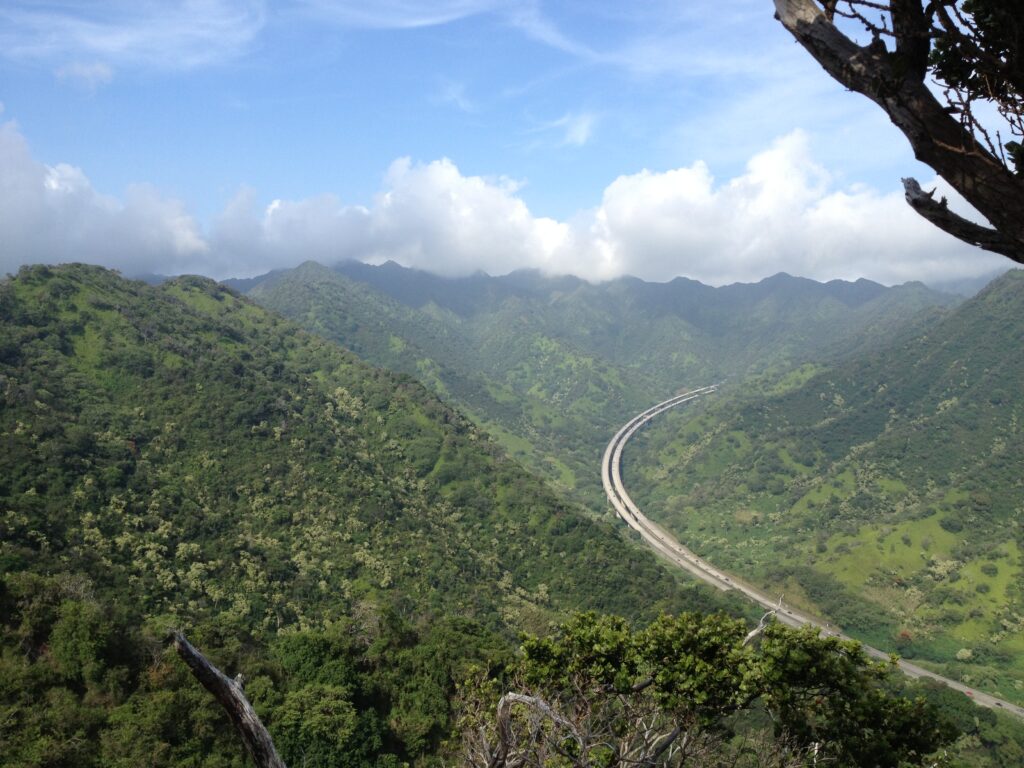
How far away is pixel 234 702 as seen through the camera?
5.59 metres

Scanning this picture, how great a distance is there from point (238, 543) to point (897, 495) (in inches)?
5308

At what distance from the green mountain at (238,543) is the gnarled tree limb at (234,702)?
24.9m

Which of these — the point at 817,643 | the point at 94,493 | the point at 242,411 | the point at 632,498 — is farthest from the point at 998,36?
the point at 632,498

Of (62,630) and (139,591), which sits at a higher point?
(62,630)

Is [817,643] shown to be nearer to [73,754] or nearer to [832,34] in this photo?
[832,34]

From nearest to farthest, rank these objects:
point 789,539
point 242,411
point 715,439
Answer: point 242,411 → point 789,539 → point 715,439

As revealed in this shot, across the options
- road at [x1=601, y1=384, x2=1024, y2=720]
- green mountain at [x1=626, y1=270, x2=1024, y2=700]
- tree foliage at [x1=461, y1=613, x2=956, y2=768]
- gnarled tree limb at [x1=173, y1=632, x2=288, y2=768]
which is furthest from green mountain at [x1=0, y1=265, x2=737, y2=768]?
green mountain at [x1=626, y1=270, x2=1024, y2=700]

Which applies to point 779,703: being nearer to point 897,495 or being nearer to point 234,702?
point 234,702

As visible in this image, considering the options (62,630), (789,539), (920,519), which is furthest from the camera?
(789,539)

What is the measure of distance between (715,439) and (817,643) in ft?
603

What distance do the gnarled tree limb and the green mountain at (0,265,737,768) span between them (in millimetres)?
24895

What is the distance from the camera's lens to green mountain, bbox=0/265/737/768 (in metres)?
30.7

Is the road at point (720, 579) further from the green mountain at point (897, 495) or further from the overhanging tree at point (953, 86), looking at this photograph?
Result: the overhanging tree at point (953, 86)

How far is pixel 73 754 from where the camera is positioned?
2438 centimetres
